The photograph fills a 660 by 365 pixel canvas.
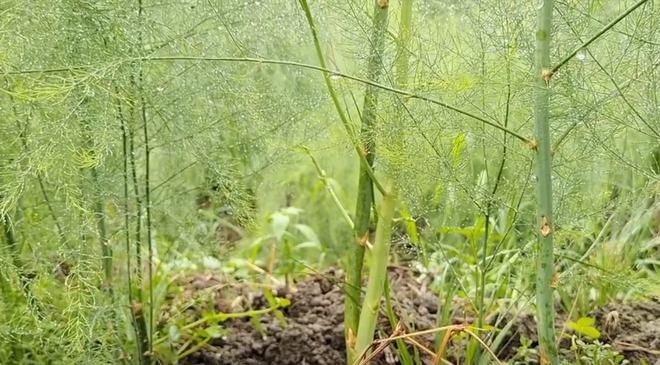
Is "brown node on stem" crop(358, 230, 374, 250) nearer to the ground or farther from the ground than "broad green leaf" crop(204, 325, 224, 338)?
farther from the ground

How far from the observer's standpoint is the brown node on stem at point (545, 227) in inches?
43.0

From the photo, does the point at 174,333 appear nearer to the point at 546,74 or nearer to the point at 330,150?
the point at 330,150

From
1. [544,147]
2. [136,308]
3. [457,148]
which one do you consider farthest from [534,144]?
[136,308]

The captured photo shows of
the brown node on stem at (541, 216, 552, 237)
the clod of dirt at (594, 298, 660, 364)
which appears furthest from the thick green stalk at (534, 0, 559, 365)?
the clod of dirt at (594, 298, 660, 364)

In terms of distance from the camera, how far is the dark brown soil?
5.52 ft

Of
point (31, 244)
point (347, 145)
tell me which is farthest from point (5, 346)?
point (347, 145)

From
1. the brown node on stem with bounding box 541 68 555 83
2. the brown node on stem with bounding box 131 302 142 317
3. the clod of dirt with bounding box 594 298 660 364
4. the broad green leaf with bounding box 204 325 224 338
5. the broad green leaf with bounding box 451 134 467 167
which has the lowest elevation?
the broad green leaf with bounding box 204 325 224 338

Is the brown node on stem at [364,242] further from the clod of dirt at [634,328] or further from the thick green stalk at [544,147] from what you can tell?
the clod of dirt at [634,328]

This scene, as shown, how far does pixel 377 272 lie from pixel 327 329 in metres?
0.39

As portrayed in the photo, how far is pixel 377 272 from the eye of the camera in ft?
4.77

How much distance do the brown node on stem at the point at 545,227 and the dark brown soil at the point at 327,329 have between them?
0.52 m

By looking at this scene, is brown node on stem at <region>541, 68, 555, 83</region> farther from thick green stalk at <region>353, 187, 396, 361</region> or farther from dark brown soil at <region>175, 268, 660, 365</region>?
dark brown soil at <region>175, 268, 660, 365</region>

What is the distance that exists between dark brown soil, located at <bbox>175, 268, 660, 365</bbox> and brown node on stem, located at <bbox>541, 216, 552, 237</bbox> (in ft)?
1.70

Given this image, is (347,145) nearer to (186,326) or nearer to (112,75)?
(112,75)
